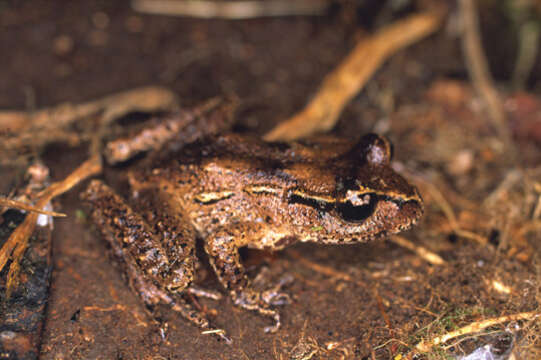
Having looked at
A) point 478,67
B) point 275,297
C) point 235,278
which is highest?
point 478,67

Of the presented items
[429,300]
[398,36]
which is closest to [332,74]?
[398,36]

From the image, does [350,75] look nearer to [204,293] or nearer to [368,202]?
[368,202]

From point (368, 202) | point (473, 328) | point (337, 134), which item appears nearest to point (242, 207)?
point (368, 202)

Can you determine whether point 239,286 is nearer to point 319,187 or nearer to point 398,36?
point 319,187

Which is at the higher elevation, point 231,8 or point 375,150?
point 231,8

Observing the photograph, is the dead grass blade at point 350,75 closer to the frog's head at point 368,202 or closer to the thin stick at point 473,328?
the frog's head at point 368,202

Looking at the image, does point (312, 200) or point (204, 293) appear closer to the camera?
point (312, 200)
